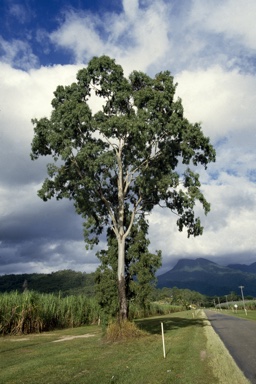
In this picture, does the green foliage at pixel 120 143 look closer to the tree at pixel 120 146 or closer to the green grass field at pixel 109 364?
the tree at pixel 120 146

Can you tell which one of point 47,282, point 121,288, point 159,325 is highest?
point 47,282

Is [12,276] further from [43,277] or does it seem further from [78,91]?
[78,91]

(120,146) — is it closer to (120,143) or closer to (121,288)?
(120,143)

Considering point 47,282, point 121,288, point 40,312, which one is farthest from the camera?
point 47,282

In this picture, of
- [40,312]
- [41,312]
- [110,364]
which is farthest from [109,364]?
[41,312]

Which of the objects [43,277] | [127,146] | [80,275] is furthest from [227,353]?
[80,275]

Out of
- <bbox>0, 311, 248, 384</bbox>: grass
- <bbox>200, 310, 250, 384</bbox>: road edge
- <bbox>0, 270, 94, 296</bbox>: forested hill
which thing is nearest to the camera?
<bbox>200, 310, 250, 384</bbox>: road edge

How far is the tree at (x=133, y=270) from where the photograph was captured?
26.5m

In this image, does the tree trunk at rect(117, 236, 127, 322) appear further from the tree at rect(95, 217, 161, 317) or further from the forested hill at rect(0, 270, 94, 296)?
the forested hill at rect(0, 270, 94, 296)

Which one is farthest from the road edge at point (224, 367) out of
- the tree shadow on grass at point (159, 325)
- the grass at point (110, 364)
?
the tree shadow on grass at point (159, 325)

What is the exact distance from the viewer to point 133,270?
27.0m

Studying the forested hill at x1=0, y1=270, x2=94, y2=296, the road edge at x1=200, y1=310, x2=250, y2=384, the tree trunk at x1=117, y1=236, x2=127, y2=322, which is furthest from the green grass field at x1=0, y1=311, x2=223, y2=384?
the forested hill at x1=0, y1=270, x2=94, y2=296

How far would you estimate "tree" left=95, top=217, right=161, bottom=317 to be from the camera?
26.5 metres

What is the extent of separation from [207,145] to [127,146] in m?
5.96
